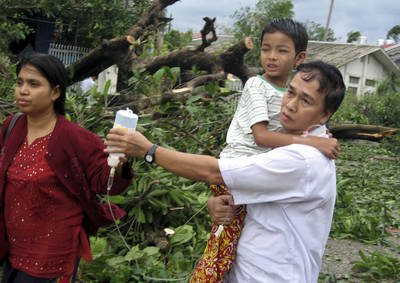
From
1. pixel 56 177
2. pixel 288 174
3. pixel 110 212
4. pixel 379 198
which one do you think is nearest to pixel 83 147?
pixel 56 177

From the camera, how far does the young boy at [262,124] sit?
1702 millimetres

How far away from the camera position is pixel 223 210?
1.72 metres

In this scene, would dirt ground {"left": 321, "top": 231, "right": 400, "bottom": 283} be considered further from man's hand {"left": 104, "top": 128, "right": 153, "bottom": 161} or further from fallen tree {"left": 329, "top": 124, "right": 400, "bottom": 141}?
man's hand {"left": 104, "top": 128, "right": 153, "bottom": 161}

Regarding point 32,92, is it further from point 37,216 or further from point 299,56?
point 299,56

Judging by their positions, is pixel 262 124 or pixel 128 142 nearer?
pixel 128 142

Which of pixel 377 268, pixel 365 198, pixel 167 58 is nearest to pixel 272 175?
pixel 377 268

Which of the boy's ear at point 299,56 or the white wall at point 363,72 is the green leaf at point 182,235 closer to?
the boy's ear at point 299,56

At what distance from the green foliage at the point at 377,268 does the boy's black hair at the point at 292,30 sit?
7.12ft

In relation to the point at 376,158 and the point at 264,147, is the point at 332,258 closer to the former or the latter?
the point at 264,147

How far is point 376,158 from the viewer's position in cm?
902

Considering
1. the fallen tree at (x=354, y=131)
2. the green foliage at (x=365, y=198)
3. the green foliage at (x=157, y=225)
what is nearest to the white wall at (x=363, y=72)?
the green foliage at (x=365, y=198)

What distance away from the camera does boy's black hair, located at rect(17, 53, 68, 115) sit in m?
1.96

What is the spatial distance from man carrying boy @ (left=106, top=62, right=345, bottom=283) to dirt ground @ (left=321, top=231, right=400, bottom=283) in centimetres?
200

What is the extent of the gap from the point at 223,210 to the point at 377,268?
2.27 meters
